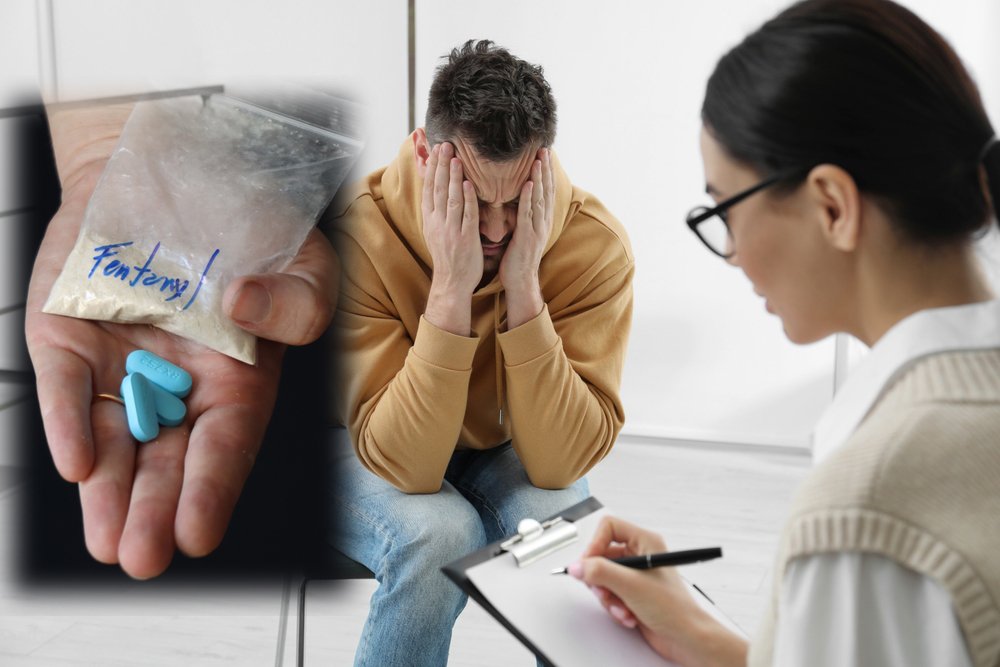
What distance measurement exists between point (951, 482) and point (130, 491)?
786mm

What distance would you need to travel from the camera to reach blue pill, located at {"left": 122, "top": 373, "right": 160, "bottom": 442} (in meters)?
1.02

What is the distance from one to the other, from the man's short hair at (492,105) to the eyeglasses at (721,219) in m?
0.46

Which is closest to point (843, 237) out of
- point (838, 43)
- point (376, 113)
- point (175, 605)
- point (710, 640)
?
point (838, 43)

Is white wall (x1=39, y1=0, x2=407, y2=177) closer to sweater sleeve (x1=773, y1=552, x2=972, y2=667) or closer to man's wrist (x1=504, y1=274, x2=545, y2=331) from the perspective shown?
man's wrist (x1=504, y1=274, x2=545, y2=331)

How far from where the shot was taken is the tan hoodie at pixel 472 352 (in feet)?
4.03

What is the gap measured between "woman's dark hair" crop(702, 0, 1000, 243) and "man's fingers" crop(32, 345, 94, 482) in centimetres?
72

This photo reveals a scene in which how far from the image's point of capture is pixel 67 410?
1.06 metres

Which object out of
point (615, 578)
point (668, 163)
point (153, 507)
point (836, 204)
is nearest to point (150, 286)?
point (153, 507)

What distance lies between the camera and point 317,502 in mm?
1174

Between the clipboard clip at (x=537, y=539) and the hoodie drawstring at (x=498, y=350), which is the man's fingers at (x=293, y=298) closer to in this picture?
the hoodie drawstring at (x=498, y=350)

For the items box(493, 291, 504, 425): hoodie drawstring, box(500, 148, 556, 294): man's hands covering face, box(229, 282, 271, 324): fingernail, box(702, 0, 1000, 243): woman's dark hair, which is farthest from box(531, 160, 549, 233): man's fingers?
box(702, 0, 1000, 243): woman's dark hair

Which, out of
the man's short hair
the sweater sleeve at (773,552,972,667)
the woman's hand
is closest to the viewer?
the sweater sleeve at (773,552,972,667)

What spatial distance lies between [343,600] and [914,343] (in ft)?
3.09

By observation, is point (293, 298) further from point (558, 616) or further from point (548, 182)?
point (558, 616)
